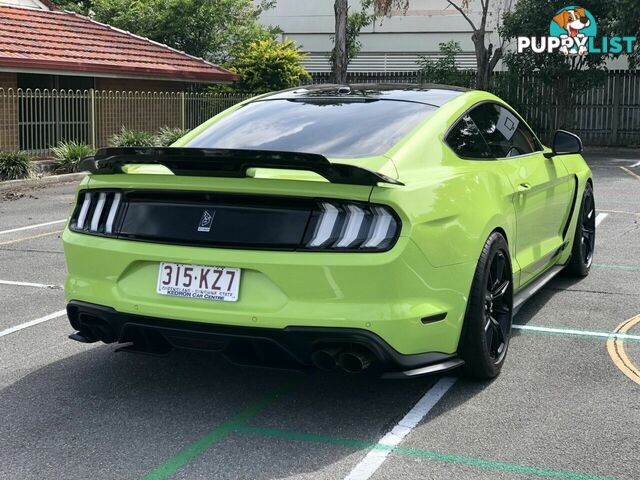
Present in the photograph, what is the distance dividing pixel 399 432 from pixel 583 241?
377 cm

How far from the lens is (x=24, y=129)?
18406 mm

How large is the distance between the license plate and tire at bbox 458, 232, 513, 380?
1228 mm

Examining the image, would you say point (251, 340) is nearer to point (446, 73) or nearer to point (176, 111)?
point (176, 111)

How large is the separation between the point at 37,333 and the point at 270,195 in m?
2.53

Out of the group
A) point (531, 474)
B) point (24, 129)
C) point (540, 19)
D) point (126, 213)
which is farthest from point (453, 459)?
point (540, 19)

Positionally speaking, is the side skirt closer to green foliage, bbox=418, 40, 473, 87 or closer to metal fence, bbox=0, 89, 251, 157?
metal fence, bbox=0, 89, 251, 157

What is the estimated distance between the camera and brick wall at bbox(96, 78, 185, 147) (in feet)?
65.5

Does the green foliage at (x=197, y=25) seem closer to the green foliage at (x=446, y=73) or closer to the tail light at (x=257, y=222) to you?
the green foliage at (x=446, y=73)

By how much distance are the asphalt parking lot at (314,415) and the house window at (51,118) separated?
13336 millimetres

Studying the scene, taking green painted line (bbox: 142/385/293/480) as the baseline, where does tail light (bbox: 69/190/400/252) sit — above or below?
above

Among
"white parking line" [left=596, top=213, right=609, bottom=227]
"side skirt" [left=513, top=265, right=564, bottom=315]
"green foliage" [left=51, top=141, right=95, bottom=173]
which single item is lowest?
"white parking line" [left=596, top=213, right=609, bottom=227]

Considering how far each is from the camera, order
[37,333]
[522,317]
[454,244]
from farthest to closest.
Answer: [522,317]
[37,333]
[454,244]

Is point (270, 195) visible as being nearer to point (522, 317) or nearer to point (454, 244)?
point (454, 244)

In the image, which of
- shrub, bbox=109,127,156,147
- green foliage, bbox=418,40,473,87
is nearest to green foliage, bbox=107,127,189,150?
shrub, bbox=109,127,156,147
